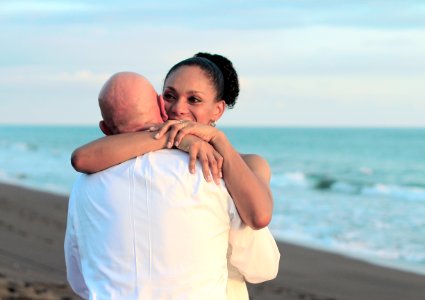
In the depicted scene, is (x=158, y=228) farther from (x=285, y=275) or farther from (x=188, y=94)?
(x=285, y=275)

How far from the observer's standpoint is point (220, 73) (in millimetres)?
2834

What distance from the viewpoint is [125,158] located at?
2375mm

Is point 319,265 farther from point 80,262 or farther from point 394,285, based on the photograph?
point 80,262

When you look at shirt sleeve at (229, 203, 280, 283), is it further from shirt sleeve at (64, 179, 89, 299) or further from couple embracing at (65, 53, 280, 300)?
shirt sleeve at (64, 179, 89, 299)

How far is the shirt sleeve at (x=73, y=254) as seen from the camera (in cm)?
247

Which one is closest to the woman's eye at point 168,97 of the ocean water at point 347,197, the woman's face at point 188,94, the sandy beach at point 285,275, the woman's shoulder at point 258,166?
the woman's face at point 188,94

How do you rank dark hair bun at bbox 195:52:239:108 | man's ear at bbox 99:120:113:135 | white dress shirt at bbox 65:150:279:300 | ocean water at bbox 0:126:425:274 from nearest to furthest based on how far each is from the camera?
white dress shirt at bbox 65:150:279:300
man's ear at bbox 99:120:113:135
dark hair bun at bbox 195:52:239:108
ocean water at bbox 0:126:425:274

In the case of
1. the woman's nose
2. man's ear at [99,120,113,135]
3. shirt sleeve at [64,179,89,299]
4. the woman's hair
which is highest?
the woman's hair

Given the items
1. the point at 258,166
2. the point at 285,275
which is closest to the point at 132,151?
the point at 258,166

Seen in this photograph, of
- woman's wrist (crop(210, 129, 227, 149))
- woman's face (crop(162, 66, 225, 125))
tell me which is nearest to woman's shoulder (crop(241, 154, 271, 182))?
woman's wrist (crop(210, 129, 227, 149))

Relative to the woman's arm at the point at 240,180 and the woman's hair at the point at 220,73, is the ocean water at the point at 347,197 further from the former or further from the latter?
the woman's arm at the point at 240,180

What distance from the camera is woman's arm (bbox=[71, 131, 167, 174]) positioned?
236 centimetres

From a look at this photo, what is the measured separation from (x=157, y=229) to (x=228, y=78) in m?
0.89

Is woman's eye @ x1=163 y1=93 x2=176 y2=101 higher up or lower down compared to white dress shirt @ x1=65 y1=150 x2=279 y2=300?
higher up
